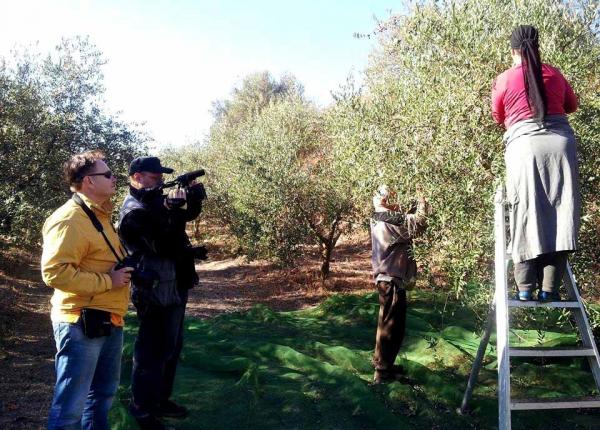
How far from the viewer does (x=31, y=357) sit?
7.79 meters

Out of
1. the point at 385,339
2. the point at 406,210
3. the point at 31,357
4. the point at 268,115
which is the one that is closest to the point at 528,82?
the point at 406,210

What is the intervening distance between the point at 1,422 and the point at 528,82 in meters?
5.90

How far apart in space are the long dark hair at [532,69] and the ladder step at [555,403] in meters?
1.94

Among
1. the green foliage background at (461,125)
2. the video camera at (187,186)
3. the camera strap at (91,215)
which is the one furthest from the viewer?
the video camera at (187,186)

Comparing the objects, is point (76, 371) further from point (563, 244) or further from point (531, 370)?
point (531, 370)

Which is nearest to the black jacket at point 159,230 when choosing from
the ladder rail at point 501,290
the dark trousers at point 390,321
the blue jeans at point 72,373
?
the blue jeans at point 72,373

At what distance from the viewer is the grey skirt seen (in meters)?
3.50

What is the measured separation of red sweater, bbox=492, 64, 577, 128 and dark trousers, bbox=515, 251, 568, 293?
3.32 ft

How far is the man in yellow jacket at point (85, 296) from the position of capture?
3299 millimetres

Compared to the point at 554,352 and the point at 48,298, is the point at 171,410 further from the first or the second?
the point at 48,298

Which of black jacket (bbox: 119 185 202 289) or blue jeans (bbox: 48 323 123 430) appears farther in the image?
black jacket (bbox: 119 185 202 289)

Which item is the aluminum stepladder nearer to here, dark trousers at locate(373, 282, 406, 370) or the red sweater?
the red sweater

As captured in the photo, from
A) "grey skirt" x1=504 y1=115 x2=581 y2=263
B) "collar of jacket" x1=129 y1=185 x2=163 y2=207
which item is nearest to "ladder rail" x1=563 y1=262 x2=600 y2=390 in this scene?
"grey skirt" x1=504 y1=115 x2=581 y2=263

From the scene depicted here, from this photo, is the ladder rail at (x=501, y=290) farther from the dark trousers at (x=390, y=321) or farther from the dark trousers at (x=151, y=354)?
the dark trousers at (x=151, y=354)
